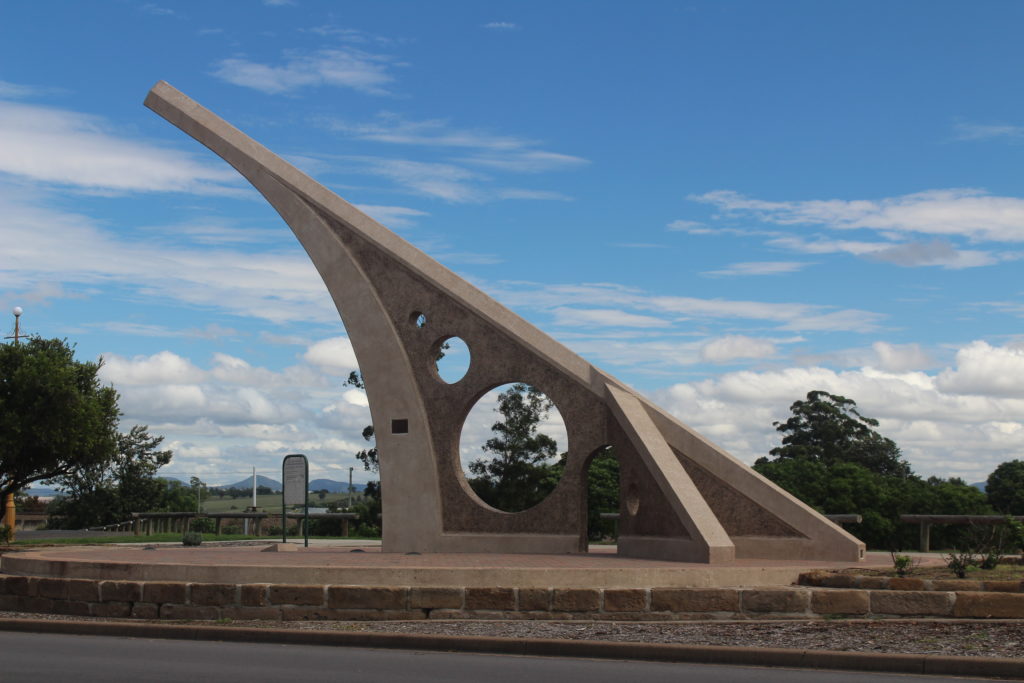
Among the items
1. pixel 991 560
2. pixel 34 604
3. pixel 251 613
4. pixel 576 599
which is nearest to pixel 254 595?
pixel 251 613

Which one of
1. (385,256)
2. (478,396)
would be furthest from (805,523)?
(385,256)

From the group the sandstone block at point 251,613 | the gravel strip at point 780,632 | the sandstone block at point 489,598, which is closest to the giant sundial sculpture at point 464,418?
the sandstone block at point 489,598

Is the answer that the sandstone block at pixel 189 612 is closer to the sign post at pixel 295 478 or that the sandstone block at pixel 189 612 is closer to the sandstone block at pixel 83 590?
the sandstone block at pixel 83 590

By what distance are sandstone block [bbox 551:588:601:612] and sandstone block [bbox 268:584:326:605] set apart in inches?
105

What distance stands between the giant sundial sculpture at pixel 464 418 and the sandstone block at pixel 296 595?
5.28 m

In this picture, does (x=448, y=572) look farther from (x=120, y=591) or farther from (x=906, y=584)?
(x=906, y=584)

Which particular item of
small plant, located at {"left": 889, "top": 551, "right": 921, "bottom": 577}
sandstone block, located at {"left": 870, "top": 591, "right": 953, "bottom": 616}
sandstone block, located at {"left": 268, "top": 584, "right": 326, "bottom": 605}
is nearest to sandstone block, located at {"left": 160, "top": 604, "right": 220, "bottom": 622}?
sandstone block, located at {"left": 268, "top": 584, "right": 326, "bottom": 605}

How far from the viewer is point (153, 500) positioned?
42.5 m

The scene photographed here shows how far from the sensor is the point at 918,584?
37.8 ft

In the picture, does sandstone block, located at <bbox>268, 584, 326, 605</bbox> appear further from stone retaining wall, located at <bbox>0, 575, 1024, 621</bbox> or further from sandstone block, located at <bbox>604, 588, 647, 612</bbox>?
sandstone block, located at <bbox>604, 588, 647, 612</bbox>

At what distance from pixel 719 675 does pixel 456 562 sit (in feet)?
20.1

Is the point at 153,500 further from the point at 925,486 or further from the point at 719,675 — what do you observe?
the point at 719,675

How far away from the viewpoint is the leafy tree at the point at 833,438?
40562 millimetres

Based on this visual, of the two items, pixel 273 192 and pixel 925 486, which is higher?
pixel 273 192
